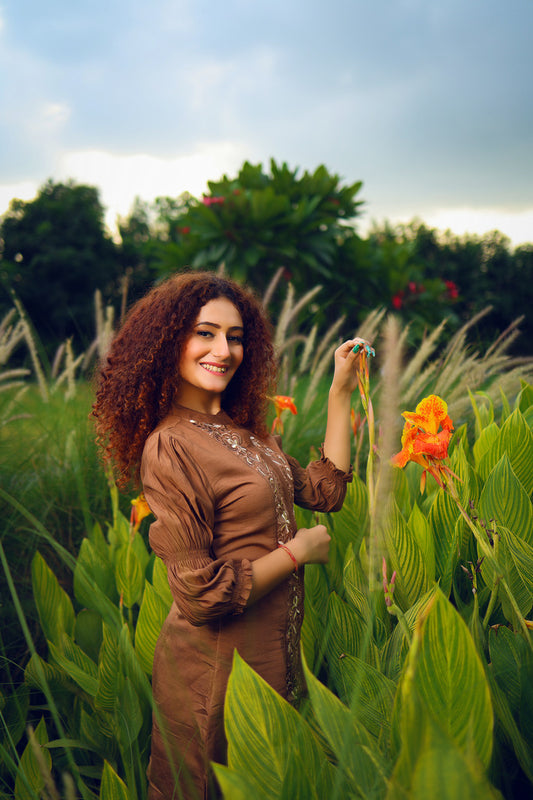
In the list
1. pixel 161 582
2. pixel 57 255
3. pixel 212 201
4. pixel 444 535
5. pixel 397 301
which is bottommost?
pixel 161 582

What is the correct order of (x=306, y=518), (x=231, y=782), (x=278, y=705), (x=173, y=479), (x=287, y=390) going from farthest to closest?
(x=287, y=390)
(x=306, y=518)
(x=173, y=479)
(x=278, y=705)
(x=231, y=782)

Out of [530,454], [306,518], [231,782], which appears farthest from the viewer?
[306,518]

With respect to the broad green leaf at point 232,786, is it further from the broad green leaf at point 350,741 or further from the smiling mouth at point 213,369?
the smiling mouth at point 213,369

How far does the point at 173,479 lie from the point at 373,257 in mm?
4849

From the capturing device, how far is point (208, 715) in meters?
0.97

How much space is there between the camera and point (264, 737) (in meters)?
0.72

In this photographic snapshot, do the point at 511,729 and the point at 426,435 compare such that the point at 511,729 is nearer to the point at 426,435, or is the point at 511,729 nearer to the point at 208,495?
the point at 426,435

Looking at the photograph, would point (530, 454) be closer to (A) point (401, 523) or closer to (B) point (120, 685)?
(A) point (401, 523)

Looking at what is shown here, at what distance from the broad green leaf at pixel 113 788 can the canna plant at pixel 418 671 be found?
0.31 metres

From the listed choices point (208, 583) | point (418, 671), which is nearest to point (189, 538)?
point (208, 583)

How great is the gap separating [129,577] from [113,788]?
646mm

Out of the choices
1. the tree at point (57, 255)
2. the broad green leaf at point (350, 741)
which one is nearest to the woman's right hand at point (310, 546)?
the broad green leaf at point (350, 741)

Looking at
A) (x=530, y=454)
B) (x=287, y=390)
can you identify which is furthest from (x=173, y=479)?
(x=287, y=390)

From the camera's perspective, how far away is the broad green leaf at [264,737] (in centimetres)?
71
